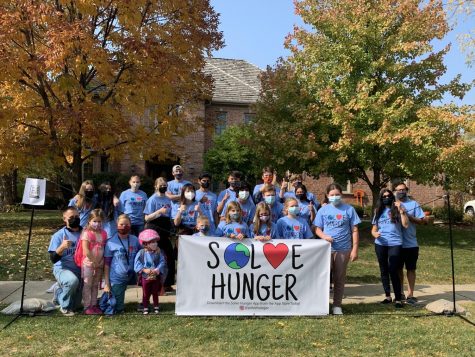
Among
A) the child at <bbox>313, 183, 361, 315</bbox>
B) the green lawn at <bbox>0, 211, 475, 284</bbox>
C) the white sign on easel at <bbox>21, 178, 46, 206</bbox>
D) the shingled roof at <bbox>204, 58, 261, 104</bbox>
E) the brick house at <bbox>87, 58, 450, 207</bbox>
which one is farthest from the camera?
the shingled roof at <bbox>204, 58, 261, 104</bbox>

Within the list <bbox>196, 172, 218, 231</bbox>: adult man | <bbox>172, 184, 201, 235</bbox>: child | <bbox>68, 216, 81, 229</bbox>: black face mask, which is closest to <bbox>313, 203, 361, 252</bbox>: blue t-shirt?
<bbox>196, 172, 218, 231</bbox>: adult man

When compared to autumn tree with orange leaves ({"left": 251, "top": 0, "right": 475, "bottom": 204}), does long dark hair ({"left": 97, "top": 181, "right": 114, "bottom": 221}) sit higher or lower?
lower

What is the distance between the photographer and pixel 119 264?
6.39 meters

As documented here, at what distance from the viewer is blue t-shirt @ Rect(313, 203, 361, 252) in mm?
6629

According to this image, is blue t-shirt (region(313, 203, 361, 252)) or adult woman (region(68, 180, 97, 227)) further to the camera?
adult woman (region(68, 180, 97, 227))

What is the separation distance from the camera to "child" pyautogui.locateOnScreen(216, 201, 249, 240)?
657 cm

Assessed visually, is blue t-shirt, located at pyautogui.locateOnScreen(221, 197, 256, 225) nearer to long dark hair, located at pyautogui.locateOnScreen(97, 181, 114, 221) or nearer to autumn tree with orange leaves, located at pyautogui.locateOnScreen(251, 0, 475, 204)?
long dark hair, located at pyautogui.locateOnScreen(97, 181, 114, 221)

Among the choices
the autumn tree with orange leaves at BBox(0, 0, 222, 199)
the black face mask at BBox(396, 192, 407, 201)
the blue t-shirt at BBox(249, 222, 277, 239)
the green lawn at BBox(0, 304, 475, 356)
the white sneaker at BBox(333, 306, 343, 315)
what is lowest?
the green lawn at BBox(0, 304, 475, 356)

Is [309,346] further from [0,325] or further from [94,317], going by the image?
[0,325]

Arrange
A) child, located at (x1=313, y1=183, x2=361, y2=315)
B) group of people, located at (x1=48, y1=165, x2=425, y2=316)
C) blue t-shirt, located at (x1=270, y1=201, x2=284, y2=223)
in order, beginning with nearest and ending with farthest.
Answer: group of people, located at (x1=48, y1=165, x2=425, y2=316), child, located at (x1=313, y1=183, x2=361, y2=315), blue t-shirt, located at (x1=270, y1=201, x2=284, y2=223)

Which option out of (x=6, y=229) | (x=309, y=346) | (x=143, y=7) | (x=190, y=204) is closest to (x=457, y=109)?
(x=143, y=7)

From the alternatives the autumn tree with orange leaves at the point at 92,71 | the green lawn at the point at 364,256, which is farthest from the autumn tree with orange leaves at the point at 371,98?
the autumn tree with orange leaves at the point at 92,71

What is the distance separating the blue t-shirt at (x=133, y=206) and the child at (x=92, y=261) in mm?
1255

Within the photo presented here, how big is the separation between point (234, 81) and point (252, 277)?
26.6 m
